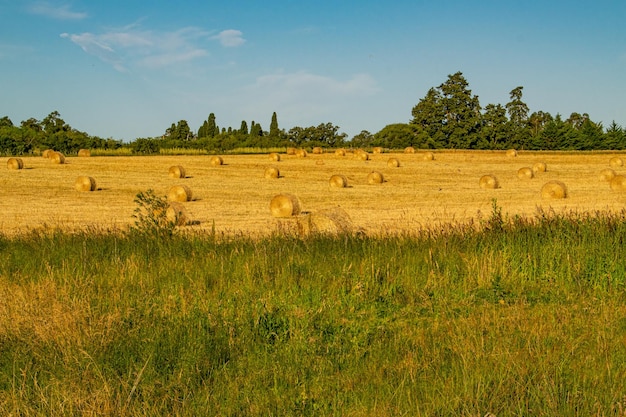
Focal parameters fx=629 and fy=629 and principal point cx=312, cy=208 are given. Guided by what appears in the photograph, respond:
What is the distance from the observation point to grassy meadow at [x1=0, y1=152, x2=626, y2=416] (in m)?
4.70

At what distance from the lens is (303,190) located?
31.2 m

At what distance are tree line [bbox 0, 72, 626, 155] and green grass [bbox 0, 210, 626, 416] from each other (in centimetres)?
5778

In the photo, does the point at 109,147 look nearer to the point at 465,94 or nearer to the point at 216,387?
the point at 465,94

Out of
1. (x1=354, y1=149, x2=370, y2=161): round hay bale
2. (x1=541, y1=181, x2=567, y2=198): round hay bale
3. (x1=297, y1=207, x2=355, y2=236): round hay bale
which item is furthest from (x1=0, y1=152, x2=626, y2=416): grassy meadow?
(x1=354, y1=149, x2=370, y2=161): round hay bale

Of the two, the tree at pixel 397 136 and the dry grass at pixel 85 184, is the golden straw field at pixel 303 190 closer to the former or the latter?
the dry grass at pixel 85 184

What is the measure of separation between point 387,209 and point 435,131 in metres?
70.1

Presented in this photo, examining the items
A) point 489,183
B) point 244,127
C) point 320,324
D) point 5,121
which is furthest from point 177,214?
point 244,127

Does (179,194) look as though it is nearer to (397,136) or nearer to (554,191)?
(554,191)

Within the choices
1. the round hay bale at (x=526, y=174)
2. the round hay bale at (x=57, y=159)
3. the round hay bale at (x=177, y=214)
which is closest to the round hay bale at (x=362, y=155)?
the round hay bale at (x=526, y=174)

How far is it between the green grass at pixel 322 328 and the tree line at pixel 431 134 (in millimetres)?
57782

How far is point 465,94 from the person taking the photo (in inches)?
3656

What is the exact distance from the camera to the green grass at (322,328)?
15.4ft

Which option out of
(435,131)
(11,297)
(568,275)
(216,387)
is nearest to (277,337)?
(216,387)

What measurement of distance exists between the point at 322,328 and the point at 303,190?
986 inches
